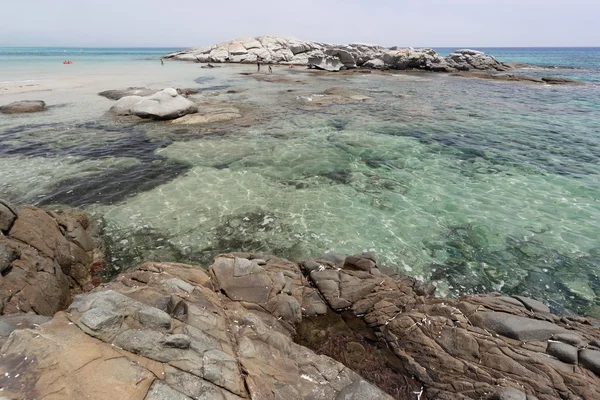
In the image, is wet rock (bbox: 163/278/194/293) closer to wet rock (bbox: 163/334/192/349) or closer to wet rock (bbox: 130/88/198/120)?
wet rock (bbox: 163/334/192/349)

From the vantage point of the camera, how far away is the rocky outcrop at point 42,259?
6.90 m

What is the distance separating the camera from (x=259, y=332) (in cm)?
635

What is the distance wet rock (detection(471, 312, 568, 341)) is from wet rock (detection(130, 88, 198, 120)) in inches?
955

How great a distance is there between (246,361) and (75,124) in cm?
2503

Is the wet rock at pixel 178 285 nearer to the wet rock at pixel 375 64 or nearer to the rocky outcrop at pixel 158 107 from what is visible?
the rocky outcrop at pixel 158 107

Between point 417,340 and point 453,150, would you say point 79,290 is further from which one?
point 453,150

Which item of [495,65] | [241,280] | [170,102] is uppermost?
[495,65]

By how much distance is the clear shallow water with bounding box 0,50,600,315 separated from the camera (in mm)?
10094

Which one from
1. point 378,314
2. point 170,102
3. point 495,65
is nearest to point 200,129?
point 170,102

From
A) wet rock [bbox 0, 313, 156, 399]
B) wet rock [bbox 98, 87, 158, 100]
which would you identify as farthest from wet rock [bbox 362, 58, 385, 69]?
wet rock [bbox 0, 313, 156, 399]

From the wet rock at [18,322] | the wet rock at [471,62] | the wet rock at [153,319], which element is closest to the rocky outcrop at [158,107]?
the wet rock at [18,322]

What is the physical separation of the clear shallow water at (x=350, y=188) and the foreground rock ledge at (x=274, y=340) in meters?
1.81

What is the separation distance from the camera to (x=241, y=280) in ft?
26.5

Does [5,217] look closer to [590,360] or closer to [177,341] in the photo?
[177,341]
